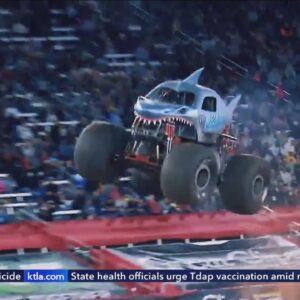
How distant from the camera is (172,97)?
830cm

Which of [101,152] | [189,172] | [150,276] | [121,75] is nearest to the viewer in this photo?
[189,172]

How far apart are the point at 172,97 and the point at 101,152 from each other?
57 cm

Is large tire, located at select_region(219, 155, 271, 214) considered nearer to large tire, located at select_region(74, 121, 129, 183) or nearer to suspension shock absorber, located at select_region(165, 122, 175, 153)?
suspension shock absorber, located at select_region(165, 122, 175, 153)

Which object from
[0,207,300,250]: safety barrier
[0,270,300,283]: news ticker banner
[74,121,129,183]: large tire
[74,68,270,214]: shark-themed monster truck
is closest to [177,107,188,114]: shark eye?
[74,68,270,214]: shark-themed monster truck

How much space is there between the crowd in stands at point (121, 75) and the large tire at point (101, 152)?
0.07 meters

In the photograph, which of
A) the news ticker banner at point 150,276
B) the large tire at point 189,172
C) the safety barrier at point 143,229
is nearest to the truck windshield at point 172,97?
the large tire at point 189,172

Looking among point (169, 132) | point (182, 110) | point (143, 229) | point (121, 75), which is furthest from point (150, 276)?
point (121, 75)

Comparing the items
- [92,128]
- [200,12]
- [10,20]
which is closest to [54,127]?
[92,128]

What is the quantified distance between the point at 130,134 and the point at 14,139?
2.56ft

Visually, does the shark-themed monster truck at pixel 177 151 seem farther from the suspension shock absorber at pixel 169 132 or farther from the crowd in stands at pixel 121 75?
the crowd in stands at pixel 121 75

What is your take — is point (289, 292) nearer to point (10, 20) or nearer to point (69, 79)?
point (69, 79)

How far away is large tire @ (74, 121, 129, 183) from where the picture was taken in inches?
328

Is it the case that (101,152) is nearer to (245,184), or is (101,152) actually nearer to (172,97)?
(172,97)

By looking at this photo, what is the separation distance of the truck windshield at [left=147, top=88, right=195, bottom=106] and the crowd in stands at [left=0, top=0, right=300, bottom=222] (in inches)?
7.2
